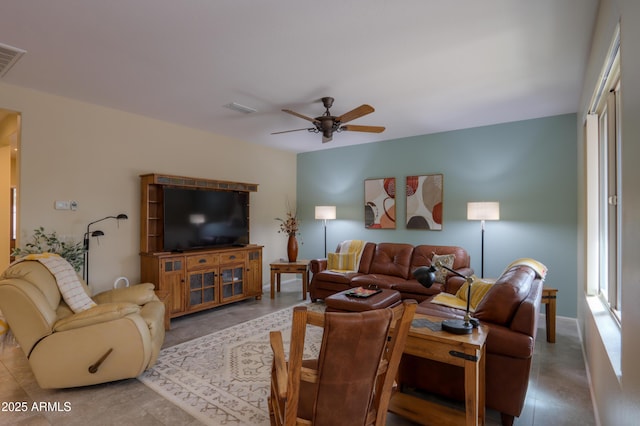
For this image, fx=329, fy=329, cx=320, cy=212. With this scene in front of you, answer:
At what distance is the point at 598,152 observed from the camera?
9.77 feet

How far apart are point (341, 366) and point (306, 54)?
244cm

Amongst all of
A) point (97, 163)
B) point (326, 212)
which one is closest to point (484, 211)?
point (326, 212)

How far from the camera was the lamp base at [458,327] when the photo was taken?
1.95 m

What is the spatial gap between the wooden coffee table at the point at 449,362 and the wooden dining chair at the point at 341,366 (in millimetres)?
494

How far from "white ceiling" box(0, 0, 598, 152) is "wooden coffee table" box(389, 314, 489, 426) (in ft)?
6.84

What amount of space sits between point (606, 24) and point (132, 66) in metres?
Result: 3.56

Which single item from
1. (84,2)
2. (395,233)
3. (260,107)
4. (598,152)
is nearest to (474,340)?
(598,152)

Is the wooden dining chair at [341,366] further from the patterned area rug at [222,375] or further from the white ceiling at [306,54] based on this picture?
the white ceiling at [306,54]

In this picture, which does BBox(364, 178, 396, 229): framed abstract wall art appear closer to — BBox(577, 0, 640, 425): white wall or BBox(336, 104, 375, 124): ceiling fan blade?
BBox(336, 104, 375, 124): ceiling fan blade

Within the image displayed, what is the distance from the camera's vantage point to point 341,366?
1.38m

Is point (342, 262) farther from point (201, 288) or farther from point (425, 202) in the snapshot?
point (201, 288)

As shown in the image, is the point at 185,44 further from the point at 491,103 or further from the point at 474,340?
the point at 491,103

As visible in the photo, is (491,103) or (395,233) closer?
(491,103)

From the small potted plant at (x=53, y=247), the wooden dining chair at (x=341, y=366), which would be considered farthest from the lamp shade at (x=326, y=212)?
the wooden dining chair at (x=341, y=366)
